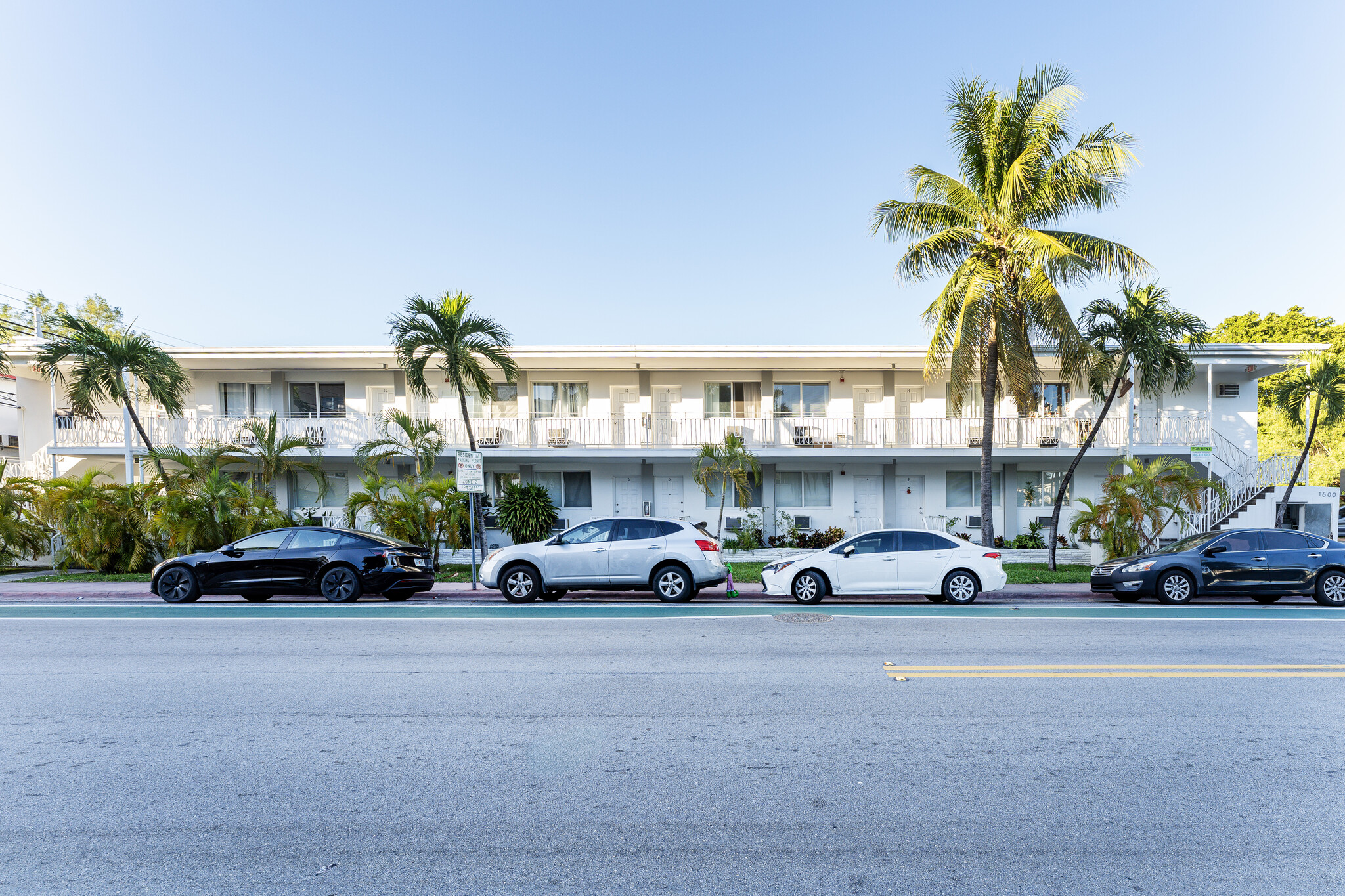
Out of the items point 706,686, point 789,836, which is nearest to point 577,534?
point 706,686

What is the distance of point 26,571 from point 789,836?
23294mm

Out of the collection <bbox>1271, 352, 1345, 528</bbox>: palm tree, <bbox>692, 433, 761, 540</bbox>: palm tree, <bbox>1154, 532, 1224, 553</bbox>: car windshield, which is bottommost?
<bbox>1154, 532, 1224, 553</bbox>: car windshield

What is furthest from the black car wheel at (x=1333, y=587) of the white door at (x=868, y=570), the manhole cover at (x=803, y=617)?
the manhole cover at (x=803, y=617)

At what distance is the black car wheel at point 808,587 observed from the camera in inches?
494

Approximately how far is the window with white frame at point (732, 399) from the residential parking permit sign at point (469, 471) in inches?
380

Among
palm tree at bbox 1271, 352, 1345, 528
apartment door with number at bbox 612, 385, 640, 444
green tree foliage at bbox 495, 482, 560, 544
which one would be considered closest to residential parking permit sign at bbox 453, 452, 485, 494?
green tree foliage at bbox 495, 482, 560, 544

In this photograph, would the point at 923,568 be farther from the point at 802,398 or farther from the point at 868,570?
the point at 802,398

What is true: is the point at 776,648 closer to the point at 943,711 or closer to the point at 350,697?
the point at 943,711

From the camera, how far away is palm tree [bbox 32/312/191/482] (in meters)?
17.4

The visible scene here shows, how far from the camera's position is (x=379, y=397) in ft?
73.6

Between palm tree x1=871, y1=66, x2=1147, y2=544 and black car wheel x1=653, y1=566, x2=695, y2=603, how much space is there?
8341 mm

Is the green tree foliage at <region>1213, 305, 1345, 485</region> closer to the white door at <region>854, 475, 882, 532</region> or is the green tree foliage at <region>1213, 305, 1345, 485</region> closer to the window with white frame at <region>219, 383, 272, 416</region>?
the white door at <region>854, 475, 882, 532</region>

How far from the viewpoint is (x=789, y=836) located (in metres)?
3.71

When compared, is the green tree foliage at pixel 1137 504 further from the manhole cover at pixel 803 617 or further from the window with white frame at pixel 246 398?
the window with white frame at pixel 246 398
